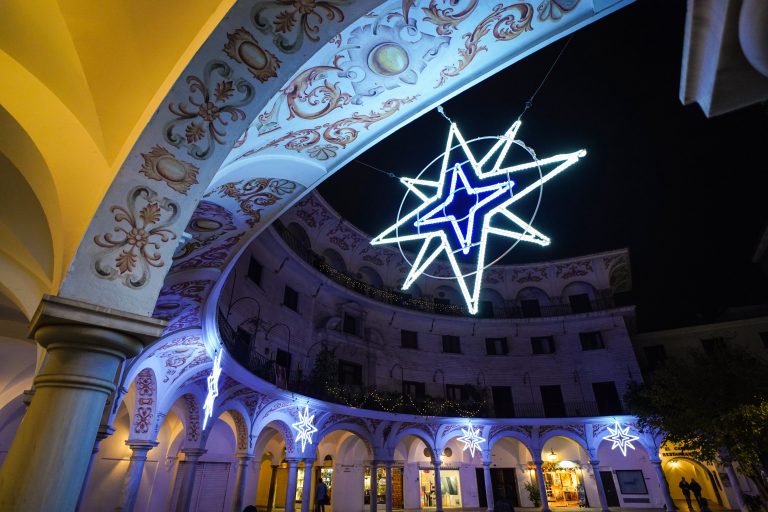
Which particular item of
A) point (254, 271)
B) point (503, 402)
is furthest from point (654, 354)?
point (254, 271)

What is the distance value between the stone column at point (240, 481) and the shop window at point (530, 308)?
56.2ft

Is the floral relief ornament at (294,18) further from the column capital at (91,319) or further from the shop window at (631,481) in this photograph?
the shop window at (631,481)

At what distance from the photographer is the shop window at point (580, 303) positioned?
22.7 m

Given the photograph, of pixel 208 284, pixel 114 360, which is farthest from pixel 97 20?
pixel 208 284

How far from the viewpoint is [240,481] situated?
1212cm

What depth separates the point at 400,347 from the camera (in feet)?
66.5

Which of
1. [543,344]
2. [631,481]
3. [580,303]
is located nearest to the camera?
[631,481]

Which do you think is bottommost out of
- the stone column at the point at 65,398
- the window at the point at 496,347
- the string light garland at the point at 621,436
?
the stone column at the point at 65,398

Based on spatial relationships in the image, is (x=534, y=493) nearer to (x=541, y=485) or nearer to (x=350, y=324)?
(x=541, y=485)

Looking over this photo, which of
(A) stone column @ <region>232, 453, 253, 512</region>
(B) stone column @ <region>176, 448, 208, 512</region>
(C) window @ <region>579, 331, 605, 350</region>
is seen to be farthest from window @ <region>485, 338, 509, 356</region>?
(B) stone column @ <region>176, 448, 208, 512</region>

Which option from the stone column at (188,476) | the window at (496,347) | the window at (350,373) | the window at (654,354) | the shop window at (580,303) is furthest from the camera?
the shop window at (580,303)

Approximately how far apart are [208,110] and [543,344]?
75.1ft

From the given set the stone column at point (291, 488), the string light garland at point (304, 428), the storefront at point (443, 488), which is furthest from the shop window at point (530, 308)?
the stone column at point (291, 488)

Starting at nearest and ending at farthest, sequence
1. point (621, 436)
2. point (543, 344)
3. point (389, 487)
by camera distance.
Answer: point (389, 487), point (621, 436), point (543, 344)
